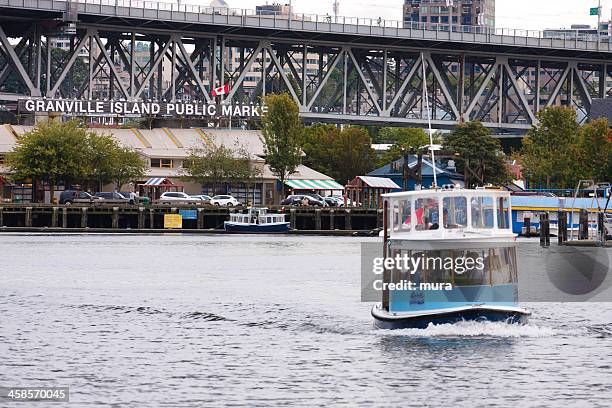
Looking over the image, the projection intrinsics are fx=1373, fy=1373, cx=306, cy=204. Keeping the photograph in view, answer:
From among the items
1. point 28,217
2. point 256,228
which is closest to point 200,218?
point 256,228

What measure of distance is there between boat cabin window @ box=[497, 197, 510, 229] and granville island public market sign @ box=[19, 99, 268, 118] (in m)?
109

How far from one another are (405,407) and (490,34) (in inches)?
5240

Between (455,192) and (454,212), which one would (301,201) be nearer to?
(454,212)

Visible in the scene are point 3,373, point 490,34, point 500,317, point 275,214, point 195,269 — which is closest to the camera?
point 3,373

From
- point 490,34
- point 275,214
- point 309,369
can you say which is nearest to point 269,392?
point 309,369

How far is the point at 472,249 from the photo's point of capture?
41.0m

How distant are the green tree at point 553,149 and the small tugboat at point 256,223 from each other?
32309mm

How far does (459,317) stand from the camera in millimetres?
41562

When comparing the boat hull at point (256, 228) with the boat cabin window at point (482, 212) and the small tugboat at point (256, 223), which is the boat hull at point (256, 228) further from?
the boat cabin window at point (482, 212)

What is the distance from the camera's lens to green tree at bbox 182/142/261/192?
14038cm

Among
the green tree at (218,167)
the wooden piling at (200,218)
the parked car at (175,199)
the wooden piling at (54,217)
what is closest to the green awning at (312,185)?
the green tree at (218,167)

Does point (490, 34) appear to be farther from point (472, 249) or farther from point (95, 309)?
point (472, 249)

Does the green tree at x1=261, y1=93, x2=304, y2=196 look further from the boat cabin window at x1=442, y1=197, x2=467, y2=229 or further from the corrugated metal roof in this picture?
the boat cabin window at x1=442, y1=197, x2=467, y2=229

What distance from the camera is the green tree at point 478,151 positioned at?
475ft
